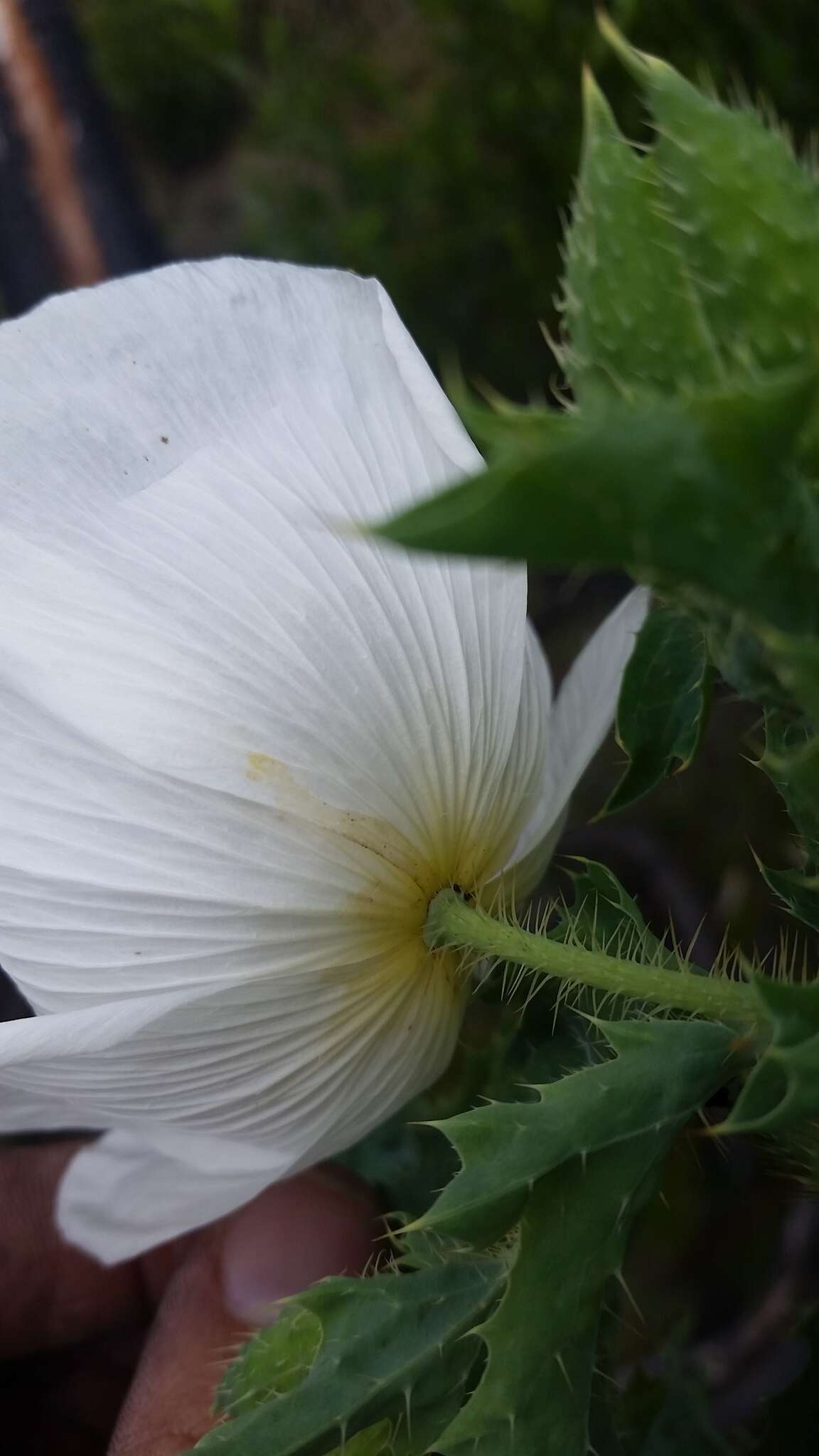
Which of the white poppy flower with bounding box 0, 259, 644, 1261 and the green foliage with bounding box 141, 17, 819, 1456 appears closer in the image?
the green foliage with bounding box 141, 17, 819, 1456

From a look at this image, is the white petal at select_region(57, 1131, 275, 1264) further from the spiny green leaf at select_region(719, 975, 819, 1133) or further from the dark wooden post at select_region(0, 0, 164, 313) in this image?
the dark wooden post at select_region(0, 0, 164, 313)

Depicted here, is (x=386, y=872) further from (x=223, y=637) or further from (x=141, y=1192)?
(x=141, y=1192)

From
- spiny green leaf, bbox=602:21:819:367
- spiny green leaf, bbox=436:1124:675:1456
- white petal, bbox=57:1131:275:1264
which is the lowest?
white petal, bbox=57:1131:275:1264

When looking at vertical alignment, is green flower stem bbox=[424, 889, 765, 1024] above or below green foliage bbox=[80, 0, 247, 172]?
below

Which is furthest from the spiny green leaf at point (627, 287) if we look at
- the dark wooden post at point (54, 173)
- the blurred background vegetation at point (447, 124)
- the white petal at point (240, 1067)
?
the dark wooden post at point (54, 173)

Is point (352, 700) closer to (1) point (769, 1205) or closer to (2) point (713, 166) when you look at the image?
(2) point (713, 166)

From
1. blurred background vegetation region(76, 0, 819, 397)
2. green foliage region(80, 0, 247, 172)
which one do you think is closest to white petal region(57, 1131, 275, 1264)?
blurred background vegetation region(76, 0, 819, 397)
